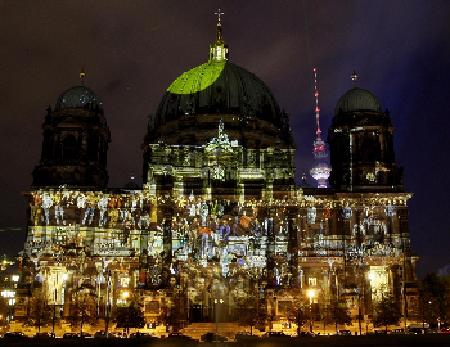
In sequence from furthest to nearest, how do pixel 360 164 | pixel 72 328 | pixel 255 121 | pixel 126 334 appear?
1. pixel 255 121
2. pixel 360 164
3. pixel 72 328
4. pixel 126 334

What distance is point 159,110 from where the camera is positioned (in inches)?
2886


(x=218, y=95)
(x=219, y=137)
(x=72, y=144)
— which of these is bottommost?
(x=72, y=144)

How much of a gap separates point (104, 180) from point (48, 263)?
10898 millimetres

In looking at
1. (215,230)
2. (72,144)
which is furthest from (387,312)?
(72,144)

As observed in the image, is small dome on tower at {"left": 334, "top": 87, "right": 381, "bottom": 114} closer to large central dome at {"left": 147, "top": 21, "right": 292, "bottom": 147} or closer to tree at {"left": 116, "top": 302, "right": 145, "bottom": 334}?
large central dome at {"left": 147, "top": 21, "right": 292, "bottom": 147}

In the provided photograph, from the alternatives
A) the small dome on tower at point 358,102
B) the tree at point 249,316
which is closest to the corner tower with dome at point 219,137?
the small dome on tower at point 358,102

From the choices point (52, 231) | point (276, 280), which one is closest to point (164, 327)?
point (276, 280)

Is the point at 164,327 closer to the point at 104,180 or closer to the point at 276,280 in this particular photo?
the point at 276,280

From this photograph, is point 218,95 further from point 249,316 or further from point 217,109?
point 249,316

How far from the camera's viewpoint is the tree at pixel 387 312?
52125mm

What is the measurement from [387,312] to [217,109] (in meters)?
28.2

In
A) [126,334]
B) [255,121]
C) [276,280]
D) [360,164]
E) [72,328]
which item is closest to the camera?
[126,334]

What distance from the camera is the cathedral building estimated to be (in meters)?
56.8

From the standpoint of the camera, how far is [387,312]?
52.8 metres
